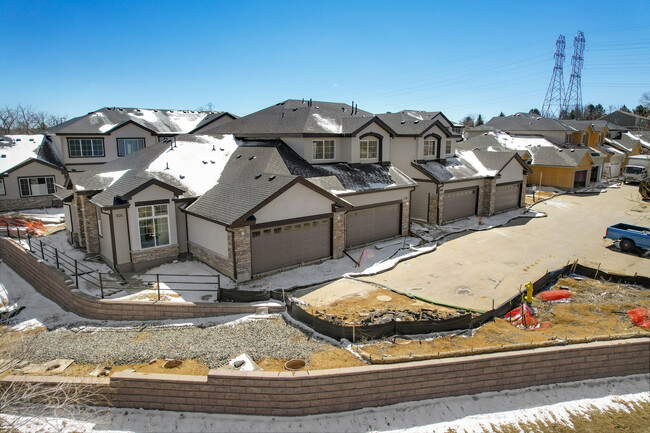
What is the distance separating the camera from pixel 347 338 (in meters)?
11.4

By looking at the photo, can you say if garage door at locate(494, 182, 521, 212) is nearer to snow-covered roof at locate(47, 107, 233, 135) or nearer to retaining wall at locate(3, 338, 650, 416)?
retaining wall at locate(3, 338, 650, 416)

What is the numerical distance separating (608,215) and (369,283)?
2350 cm

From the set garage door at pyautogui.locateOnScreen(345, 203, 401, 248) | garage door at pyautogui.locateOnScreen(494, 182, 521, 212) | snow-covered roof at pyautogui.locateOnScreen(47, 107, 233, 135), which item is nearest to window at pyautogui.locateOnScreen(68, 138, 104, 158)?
snow-covered roof at pyautogui.locateOnScreen(47, 107, 233, 135)

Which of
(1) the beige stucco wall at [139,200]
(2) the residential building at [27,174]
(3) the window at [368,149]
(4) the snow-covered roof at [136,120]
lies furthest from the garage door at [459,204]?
(2) the residential building at [27,174]

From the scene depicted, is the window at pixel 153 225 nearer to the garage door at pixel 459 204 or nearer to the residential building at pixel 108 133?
the garage door at pixel 459 204

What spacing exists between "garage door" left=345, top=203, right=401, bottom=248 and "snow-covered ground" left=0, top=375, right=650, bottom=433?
11.6 metres

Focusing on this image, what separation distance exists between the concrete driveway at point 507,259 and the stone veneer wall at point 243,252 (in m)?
4.77

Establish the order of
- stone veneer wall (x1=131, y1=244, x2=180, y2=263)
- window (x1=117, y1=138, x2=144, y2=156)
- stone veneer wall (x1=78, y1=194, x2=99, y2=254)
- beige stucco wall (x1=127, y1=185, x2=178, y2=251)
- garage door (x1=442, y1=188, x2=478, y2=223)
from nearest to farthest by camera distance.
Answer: beige stucco wall (x1=127, y1=185, x2=178, y2=251)
stone veneer wall (x1=131, y1=244, x2=180, y2=263)
stone veneer wall (x1=78, y1=194, x2=99, y2=254)
garage door (x1=442, y1=188, x2=478, y2=223)
window (x1=117, y1=138, x2=144, y2=156)

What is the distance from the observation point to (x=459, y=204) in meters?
28.0

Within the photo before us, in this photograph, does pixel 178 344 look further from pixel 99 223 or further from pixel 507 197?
pixel 507 197

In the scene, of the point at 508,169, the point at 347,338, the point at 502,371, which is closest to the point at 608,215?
the point at 508,169

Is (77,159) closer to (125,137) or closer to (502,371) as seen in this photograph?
(125,137)

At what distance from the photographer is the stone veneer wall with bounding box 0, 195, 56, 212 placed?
96.1ft

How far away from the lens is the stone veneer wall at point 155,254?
1748 cm
